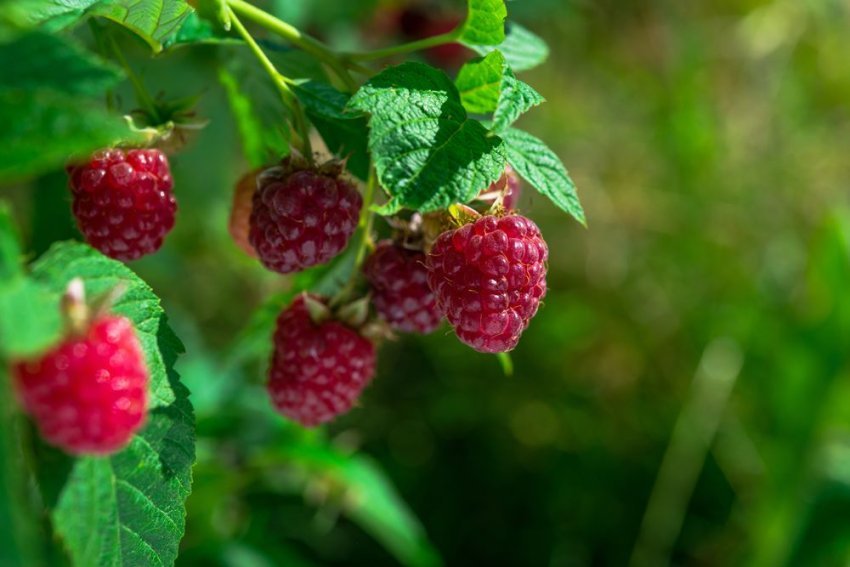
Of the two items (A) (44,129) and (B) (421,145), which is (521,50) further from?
(A) (44,129)

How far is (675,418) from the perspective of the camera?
7.34 feet

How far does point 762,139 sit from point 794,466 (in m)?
0.96

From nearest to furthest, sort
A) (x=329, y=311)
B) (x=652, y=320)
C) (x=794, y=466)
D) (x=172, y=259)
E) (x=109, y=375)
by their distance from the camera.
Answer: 1. (x=109, y=375)
2. (x=329, y=311)
3. (x=172, y=259)
4. (x=794, y=466)
5. (x=652, y=320)

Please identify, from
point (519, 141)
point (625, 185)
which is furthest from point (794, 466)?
point (519, 141)

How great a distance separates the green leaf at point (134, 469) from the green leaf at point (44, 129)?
0.35 feet

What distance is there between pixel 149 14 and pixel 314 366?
0.37m

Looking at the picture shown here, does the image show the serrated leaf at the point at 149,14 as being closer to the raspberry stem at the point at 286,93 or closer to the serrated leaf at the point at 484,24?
the raspberry stem at the point at 286,93

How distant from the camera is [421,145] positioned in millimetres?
682

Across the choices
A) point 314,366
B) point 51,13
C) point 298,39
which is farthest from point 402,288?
point 51,13

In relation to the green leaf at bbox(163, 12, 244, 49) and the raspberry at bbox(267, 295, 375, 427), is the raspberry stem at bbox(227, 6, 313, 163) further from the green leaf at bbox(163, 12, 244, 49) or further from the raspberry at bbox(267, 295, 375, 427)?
the raspberry at bbox(267, 295, 375, 427)

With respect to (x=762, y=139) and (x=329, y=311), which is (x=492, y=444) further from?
(x=329, y=311)

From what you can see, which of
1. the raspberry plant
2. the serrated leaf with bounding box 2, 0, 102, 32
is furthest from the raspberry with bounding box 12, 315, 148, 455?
the serrated leaf with bounding box 2, 0, 102, 32

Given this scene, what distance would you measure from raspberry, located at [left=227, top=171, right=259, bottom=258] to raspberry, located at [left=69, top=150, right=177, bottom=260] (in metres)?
0.15

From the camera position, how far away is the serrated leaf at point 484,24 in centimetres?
78
